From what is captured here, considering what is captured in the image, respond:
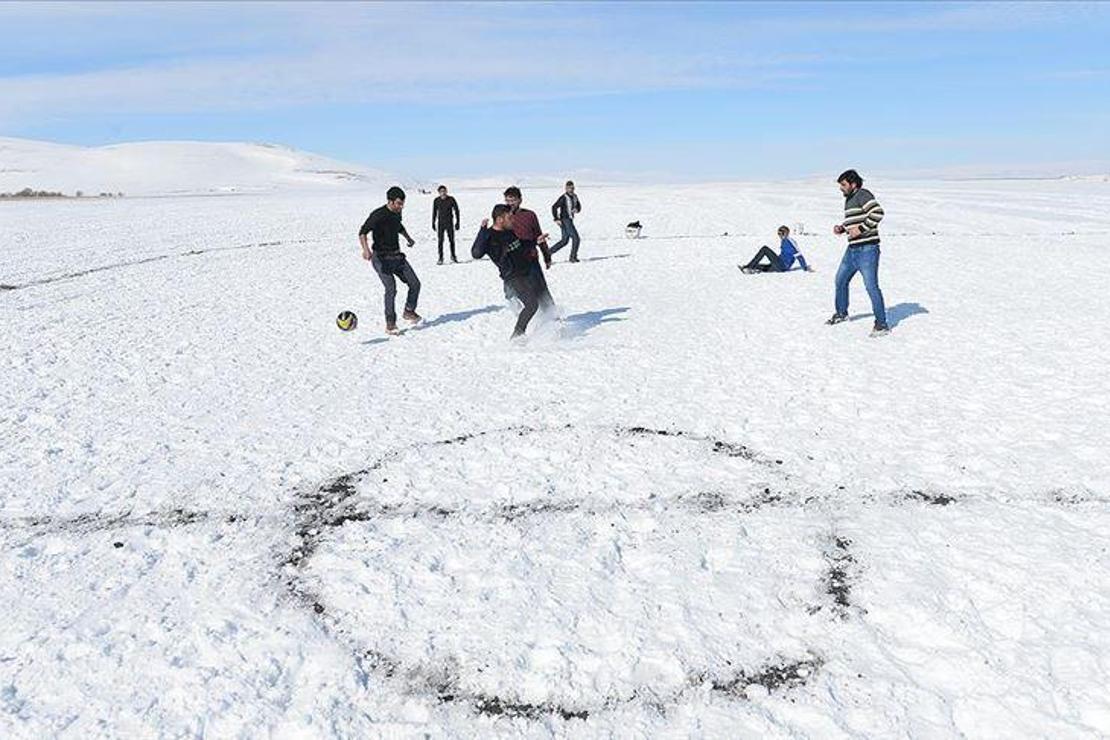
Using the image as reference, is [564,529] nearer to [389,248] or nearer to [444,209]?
[389,248]

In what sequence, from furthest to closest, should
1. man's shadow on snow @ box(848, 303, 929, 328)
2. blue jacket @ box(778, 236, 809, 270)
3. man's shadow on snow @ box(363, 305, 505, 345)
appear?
blue jacket @ box(778, 236, 809, 270)
man's shadow on snow @ box(848, 303, 929, 328)
man's shadow on snow @ box(363, 305, 505, 345)

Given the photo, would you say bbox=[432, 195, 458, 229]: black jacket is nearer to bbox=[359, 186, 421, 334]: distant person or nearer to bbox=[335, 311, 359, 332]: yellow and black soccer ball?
bbox=[359, 186, 421, 334]: distant person

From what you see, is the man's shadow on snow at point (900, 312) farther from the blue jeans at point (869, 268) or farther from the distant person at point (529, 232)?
the distant person at point (529, 232)

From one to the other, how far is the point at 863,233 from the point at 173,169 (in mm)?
120516

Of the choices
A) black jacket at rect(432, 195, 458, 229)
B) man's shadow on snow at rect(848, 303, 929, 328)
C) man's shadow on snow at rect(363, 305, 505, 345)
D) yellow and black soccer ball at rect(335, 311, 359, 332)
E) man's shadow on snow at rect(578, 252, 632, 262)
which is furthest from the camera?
man's shadow on snow at rect(578, 252, 632, 262)

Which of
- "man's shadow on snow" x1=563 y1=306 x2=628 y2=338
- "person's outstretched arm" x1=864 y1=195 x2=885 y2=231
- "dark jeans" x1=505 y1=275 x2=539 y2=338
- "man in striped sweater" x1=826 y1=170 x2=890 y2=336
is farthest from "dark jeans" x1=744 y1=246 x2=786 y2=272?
"dark jeans" x1=505 y1=275 x2=539 y2=338

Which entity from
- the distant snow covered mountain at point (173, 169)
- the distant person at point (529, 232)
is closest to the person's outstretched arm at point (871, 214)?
the distant person at point (529, 232)

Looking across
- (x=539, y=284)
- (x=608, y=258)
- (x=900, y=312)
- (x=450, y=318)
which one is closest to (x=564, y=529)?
(x=539, y=284)

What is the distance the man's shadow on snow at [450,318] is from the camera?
38.0 feet

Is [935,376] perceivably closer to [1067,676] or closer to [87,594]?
[1067,676]

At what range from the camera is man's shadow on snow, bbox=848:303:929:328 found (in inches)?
460

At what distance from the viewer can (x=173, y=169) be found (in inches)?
4496

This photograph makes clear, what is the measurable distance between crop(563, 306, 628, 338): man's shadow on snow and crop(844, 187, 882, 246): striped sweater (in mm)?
3625

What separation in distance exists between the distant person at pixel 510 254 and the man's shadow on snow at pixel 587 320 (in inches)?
36.3
